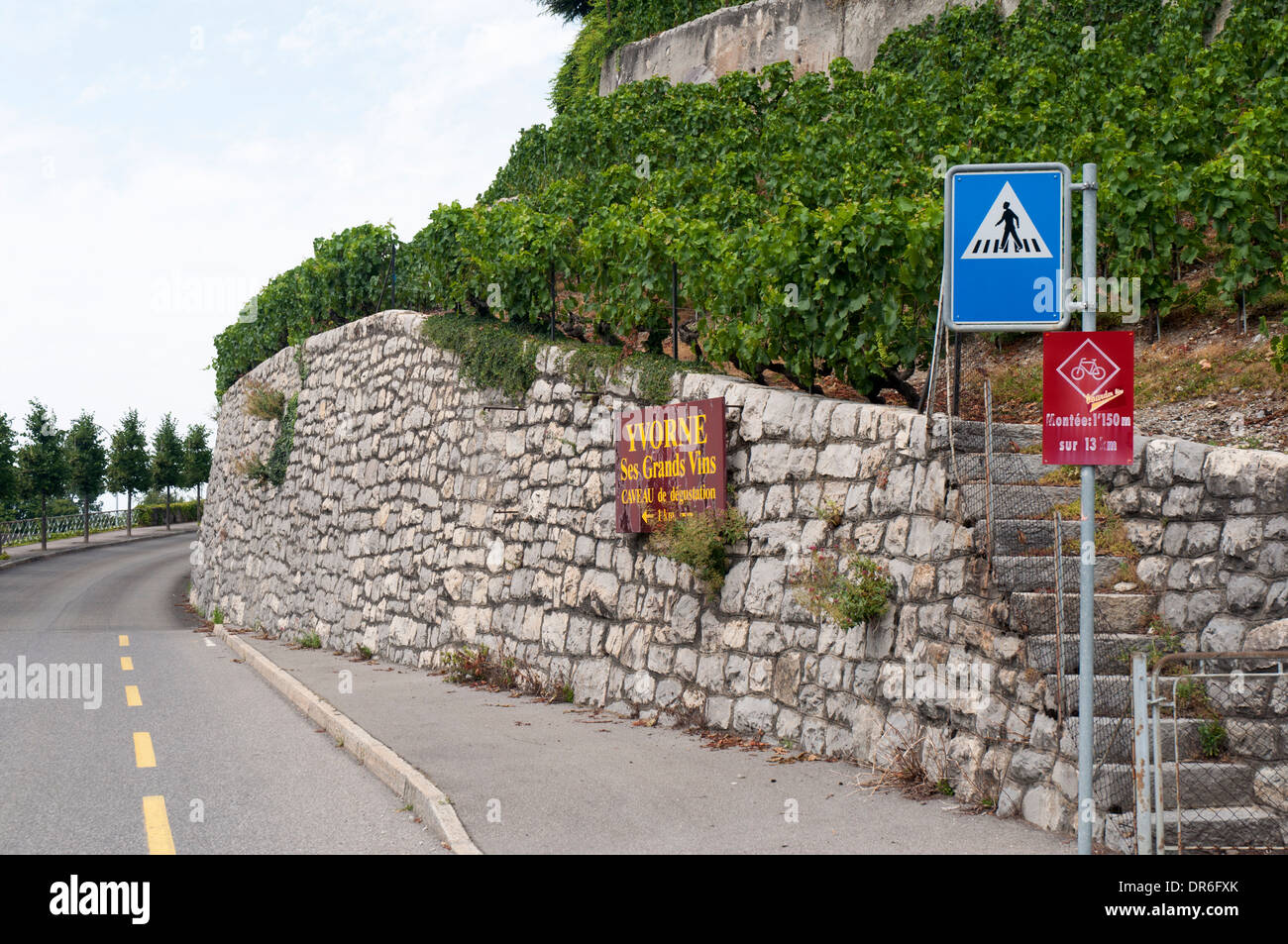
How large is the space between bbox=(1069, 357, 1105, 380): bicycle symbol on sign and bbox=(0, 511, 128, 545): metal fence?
46.1m

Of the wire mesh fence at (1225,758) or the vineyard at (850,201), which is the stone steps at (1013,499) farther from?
the vineyard at (850,201)

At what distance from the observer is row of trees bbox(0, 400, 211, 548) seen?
45.8 metres

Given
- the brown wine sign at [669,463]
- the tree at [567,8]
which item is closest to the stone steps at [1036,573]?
the brown wine sign at [669,463]

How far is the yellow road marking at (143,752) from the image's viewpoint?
7977mm

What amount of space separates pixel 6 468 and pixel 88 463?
403 inches

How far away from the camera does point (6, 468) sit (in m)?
41.5

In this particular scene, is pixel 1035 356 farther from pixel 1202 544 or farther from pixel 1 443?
pixel 1 443

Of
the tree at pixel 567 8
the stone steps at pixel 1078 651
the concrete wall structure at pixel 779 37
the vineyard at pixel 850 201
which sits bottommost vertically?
the stone steps at pixel 1078 651

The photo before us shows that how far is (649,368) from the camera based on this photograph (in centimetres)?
1003

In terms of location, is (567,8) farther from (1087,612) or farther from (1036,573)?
(1087,612)

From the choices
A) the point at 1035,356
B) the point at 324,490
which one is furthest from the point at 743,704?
the point at 324,490

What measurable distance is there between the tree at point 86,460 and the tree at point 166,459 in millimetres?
5379

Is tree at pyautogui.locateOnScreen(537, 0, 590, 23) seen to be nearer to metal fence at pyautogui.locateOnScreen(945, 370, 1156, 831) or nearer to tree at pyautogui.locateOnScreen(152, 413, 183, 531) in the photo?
tree at pyautogui.locateOnScreen(152, 413, 183, 531)

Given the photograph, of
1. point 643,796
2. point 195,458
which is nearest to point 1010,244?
point 643,796
